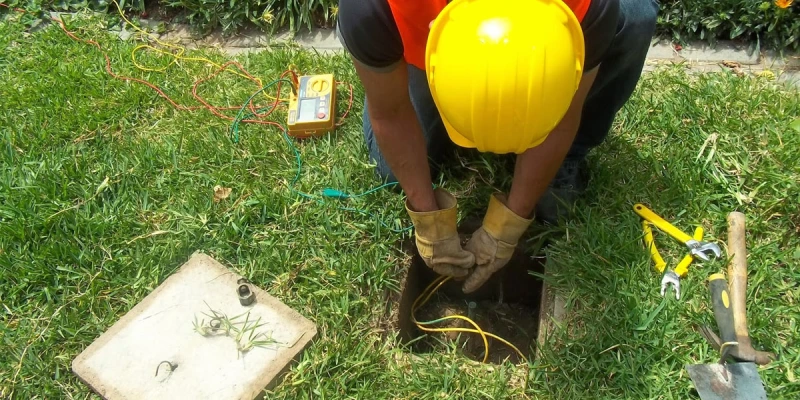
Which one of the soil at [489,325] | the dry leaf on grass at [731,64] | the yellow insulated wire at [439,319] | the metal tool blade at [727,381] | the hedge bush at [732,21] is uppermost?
the hedge bush at [732,21]

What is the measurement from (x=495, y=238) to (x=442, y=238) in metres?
0.19

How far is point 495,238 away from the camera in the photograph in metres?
2.23

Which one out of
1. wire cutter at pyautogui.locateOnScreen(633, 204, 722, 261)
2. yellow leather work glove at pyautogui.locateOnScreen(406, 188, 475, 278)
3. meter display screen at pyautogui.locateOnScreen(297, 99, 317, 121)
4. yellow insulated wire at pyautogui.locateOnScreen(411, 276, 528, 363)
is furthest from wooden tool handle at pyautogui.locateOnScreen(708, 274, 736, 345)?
meter display screen at pyautogui.locateOnScreen(297, 99, 317, 121)

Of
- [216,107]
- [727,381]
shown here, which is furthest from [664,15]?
[216,107]

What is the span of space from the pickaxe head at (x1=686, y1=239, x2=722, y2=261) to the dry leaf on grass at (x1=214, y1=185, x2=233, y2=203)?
1.80 meters

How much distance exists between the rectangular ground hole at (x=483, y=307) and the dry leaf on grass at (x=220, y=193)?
2.55 feet

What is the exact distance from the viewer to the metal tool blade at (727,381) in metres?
1.88

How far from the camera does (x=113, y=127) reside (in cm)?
296

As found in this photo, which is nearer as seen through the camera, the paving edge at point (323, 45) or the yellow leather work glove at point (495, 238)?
the yellow leather work glove at point (495, 238)

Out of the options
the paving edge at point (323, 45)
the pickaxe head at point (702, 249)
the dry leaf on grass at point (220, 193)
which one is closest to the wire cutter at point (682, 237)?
the pickaxe head at point (702, 249)

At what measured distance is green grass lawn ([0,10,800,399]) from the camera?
2033mm

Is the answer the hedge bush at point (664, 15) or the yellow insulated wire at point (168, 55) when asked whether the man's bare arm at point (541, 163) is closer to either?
the yellow insulated wire at point (168, 55)

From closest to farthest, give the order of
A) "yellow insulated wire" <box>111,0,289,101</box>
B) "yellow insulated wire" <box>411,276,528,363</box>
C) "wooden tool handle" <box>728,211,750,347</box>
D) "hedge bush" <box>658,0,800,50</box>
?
"wooden tool handle" <box>728,211,750,347</box> → "yellow insulated wire" <box>411,276,528,363</box> → "hedge bush" <box>658,0,800,50</box> → "yellow insulated wire" <box>111,0,289,101</box>

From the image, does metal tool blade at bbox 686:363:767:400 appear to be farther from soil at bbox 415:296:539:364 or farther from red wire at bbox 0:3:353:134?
red wire at bbox 0:3:353:134
